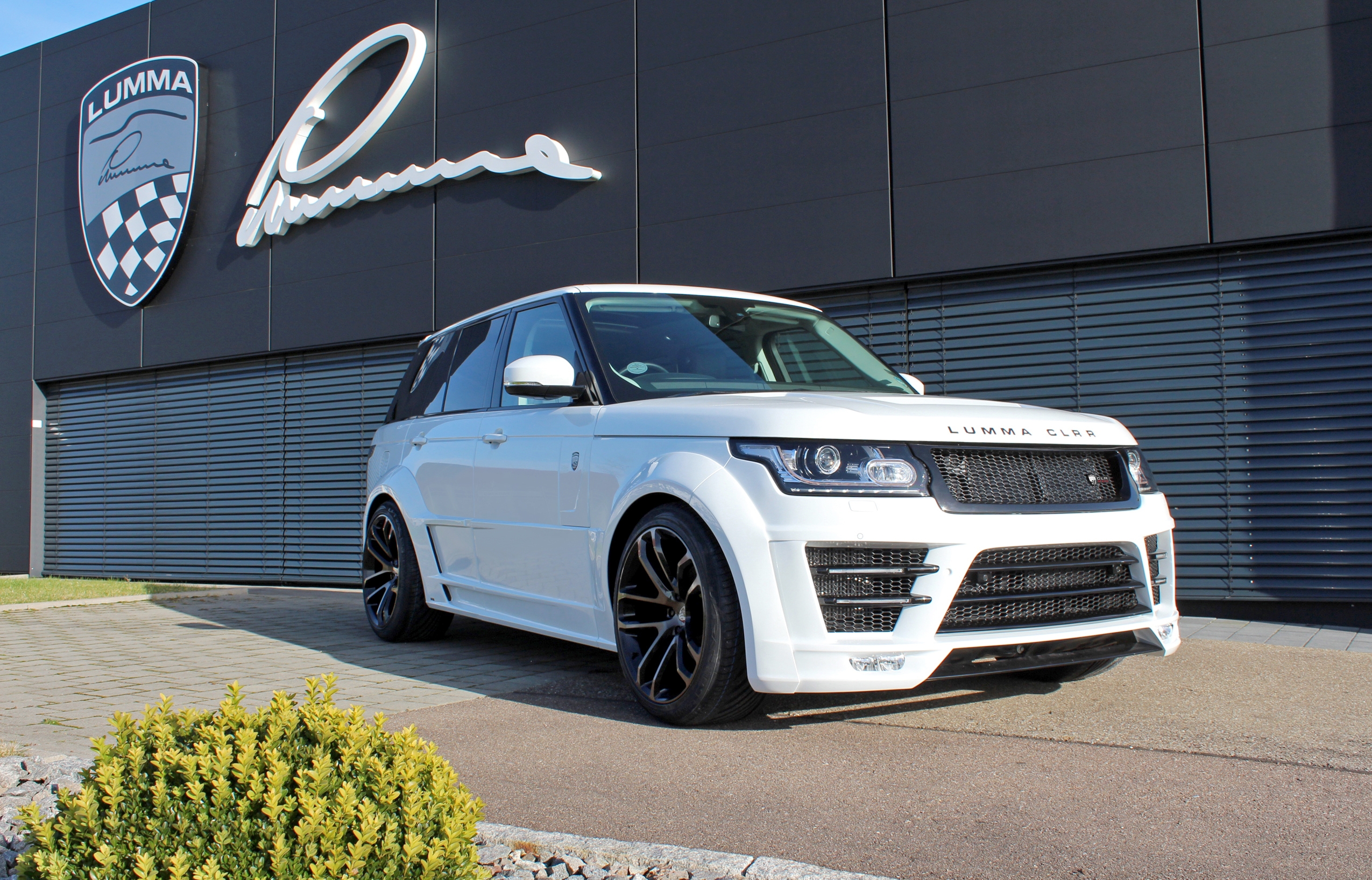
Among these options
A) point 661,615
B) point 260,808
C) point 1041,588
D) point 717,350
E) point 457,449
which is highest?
point 717,350

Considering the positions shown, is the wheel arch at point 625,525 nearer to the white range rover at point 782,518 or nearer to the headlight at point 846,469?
the white range rover at point 782,518

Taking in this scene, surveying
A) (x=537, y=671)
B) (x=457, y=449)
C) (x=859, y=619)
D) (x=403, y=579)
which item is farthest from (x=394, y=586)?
(x=859, y=619)

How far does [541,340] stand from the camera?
526 centimetres

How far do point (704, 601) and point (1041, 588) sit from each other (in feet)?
3.77

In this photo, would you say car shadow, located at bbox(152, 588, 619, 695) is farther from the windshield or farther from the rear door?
the windshield

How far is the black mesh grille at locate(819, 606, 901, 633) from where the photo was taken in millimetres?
3574

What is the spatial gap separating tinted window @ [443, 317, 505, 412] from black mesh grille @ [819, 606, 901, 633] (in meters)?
2.56

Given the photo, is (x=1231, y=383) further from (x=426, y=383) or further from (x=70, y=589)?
(x=70, y=589)

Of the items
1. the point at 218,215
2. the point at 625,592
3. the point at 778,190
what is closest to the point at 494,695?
the point at 625,592

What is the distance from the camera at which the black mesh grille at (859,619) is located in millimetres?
3574

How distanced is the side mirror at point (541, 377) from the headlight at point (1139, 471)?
222 cm

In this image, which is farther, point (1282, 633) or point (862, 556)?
point (1282, 633)

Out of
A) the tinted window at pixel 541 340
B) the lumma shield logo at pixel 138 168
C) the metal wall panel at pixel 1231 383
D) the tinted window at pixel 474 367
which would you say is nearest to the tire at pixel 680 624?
the tinted window at pixel 541 340
